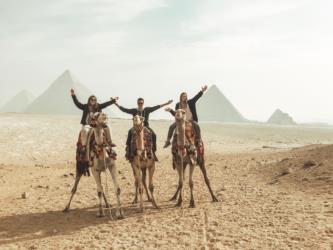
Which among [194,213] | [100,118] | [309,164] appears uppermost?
[100,118]

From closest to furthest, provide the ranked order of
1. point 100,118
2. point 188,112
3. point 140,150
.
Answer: point 100,118 → point 140,150 → point 188,112

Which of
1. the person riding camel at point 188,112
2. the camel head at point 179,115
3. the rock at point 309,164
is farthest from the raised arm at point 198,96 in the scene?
the rock at point 309,164

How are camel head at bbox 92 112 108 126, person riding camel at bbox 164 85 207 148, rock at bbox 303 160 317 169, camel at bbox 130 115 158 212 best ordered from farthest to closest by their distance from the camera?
rock at bbox 303 160 317 169
person riding camel at bbox 164 85 207 148
camel at bbox 130 115 158 212
camel head at bbox 92 112 108 126

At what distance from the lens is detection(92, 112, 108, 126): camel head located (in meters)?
9.50

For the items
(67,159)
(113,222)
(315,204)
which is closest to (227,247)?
(113,222)

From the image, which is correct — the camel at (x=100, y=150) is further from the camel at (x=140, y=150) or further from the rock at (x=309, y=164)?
the rock at (x=309, y=164)

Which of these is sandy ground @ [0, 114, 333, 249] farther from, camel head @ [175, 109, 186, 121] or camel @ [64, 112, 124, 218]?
camel head @ [175, 109, 186, 121]

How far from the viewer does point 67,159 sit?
87.0ft

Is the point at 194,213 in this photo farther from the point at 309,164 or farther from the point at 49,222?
the point at 309,164

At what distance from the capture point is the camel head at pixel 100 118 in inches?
374

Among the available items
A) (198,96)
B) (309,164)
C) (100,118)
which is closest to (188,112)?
(198,96)

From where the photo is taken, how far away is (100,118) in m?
9.50

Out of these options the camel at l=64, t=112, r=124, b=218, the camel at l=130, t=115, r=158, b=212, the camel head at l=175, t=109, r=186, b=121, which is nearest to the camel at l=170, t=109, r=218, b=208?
the camel head at l=175, t=109, r=186, b=121

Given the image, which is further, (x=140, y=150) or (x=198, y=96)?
(x=198, y=96)
